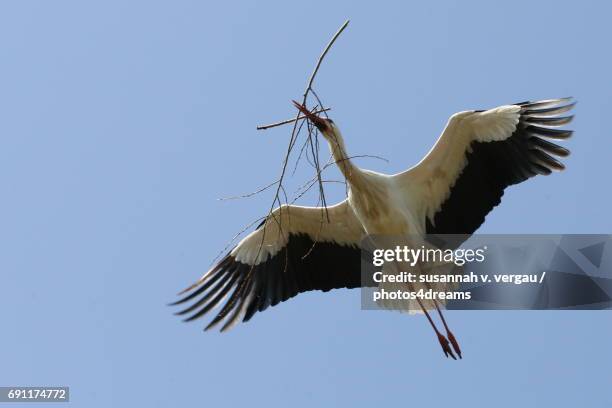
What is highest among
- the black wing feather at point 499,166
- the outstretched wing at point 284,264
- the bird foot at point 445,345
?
the black wing feather at point 499,166

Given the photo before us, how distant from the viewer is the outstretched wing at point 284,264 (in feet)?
28.0

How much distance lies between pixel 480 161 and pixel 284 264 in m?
1.91

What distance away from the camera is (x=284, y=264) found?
28.6 ft

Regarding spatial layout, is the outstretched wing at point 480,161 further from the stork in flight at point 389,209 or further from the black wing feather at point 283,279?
the black wing feather at point 283,279

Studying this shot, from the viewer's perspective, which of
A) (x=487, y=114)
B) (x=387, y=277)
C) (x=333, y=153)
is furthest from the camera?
(x=387, y=277)

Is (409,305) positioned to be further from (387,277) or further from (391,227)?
(391,227)

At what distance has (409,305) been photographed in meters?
8.56

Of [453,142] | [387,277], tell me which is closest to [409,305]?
[387,277]

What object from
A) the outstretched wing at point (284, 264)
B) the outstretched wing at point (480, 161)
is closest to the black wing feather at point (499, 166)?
the outstretched wing at point (480, 161)

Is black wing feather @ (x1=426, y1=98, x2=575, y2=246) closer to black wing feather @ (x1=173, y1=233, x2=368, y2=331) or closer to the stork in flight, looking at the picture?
the stork in flight

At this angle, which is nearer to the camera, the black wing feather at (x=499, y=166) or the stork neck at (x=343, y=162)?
the stork neck at (x=343, y=162)

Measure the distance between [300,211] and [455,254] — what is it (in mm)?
1331

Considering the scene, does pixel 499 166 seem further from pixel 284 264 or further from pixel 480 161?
pixel 284 264

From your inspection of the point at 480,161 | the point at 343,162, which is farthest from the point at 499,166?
the point at 343,162
